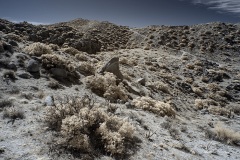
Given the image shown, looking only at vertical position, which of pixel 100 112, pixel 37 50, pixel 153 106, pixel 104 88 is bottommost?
pixel 153 106

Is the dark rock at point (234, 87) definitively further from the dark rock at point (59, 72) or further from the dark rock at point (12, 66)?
the dark rock at point (12, 66)

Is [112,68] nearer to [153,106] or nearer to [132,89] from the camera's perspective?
[132,89]

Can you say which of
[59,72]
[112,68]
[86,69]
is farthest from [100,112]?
[112,68]

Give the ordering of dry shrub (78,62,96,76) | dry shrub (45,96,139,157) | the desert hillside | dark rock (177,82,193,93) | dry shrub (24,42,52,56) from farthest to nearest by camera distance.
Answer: dark rock (177,82,193,93)
dry shrub (78,62,96,76)
dry shrub (24,42,52,56)
the desert hillside
dry shrub (45,96,139,157)

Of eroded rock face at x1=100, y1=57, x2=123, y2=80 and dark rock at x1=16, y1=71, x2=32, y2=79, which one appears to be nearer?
dark rock at x1=16, y1=71, x2=32, y2=79

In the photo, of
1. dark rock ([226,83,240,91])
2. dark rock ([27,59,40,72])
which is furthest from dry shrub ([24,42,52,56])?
dark rock ([226,83,240,91])

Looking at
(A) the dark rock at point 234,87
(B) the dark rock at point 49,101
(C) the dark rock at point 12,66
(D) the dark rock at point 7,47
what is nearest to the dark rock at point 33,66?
(C) the dark rock at point 12,66

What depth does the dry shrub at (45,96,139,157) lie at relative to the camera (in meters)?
8.32

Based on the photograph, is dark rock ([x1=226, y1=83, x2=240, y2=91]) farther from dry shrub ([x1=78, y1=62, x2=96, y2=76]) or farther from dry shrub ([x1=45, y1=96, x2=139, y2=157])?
dry shrub ([x1=45, y1=96, x2=139, y2=157])

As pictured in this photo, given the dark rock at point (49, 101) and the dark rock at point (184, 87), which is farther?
the dark rock at point (184, 87)

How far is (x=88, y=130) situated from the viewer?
9.34 metres

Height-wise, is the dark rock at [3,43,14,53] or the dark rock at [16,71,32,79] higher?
the dark rock at [3,43,14,53]

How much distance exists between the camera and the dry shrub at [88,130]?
8320 mm

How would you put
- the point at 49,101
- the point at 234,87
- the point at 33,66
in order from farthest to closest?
1. the point at 234,87
2. the point at 33,66
3. the point at 49,101
